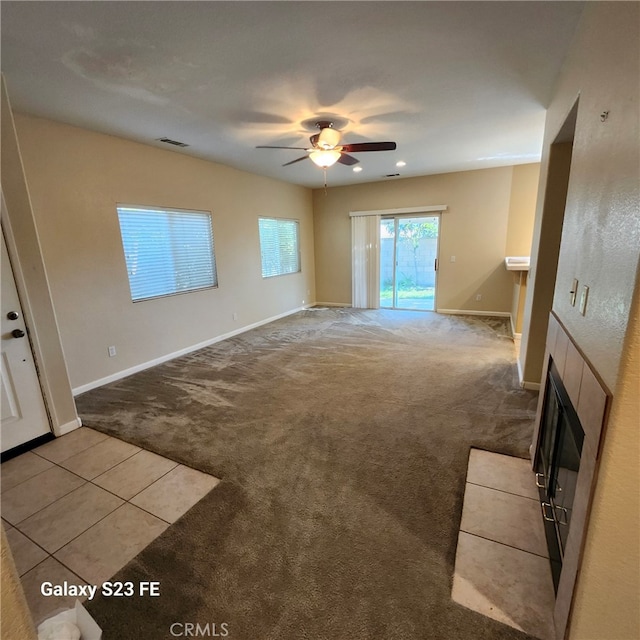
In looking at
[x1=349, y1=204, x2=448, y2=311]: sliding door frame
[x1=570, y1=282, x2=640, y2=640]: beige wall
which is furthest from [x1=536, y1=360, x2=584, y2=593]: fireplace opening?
[x1=349, y1=204, x2=448, y2=311]: sliding door frame

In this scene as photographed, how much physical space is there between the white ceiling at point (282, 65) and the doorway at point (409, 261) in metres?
2.87

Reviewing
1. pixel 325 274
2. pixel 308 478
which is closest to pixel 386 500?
pixel 308 478

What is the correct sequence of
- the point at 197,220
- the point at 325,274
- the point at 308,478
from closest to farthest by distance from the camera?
the point at 308,478, the point at 197,220, the point at 325,274

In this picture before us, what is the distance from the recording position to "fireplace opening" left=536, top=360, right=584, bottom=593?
1318 millimetres

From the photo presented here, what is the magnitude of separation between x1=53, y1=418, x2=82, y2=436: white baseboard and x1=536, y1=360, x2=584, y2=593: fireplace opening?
3.37 m

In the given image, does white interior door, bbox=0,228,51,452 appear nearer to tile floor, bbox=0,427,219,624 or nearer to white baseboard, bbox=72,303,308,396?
Result: tile floor, bbox=0,427,219,624

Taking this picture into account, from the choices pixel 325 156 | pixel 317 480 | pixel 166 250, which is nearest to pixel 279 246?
pixel 166 250

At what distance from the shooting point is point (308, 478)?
6.83 ft

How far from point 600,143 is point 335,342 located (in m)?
3.80

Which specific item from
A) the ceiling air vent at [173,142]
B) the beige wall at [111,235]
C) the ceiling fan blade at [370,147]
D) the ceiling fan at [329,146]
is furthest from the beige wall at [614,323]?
the beige wall at [111,235]

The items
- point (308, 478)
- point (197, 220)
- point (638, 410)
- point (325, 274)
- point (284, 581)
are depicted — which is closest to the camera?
point (638, 410)

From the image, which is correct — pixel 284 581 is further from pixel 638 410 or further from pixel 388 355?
pixel 388 355

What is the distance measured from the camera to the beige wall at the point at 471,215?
5.64 metres

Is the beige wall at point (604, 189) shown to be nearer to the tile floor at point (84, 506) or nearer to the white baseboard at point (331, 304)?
the tile floor at point (84, 506)
